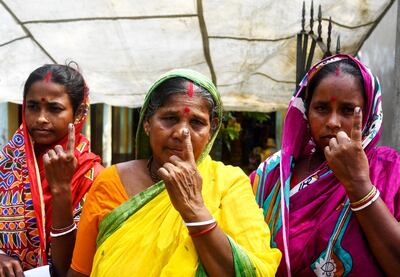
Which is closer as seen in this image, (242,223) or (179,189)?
(179,189)

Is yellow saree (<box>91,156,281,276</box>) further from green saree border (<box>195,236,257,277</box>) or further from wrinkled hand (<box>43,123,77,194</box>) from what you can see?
wrinkled hand (<box>43,123,77,194</box>)

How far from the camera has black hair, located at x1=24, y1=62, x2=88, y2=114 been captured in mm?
2396

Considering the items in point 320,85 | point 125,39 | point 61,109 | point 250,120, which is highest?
point 125,39

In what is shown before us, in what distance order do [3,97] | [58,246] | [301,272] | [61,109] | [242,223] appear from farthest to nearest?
[3,97] → [61,109] → [58,246] → [301,272] → [242,223]

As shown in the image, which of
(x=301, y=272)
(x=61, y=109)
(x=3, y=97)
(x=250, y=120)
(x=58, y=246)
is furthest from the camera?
(x=250, y=120)

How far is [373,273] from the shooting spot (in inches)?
72.6

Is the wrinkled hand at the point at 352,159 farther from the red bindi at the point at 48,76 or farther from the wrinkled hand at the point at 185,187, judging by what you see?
the red bindi at the point at 48,76

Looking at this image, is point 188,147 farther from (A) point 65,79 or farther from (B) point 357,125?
(A) point 65,79

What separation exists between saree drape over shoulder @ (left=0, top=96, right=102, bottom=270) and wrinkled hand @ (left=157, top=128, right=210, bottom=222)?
2.71 feet

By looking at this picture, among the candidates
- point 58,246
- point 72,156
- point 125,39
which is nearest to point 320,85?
point 72,156

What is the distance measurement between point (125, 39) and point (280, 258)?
2897mm

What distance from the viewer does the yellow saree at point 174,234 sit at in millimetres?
1678

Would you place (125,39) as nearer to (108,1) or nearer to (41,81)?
(108,1)

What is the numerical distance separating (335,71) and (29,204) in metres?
1.60
